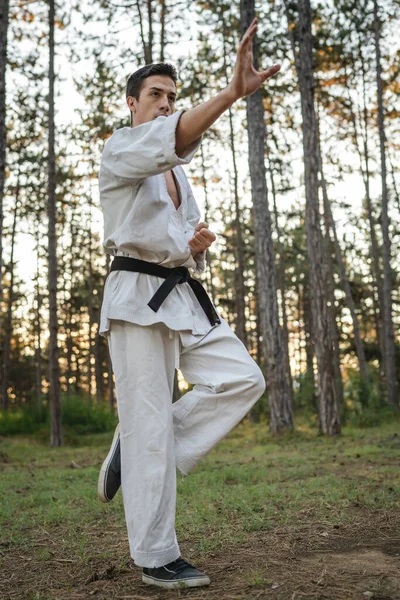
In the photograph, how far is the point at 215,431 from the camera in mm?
3098

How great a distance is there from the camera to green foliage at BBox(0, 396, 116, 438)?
15.7 metres

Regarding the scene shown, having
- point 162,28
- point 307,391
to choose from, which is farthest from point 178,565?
point 307,391

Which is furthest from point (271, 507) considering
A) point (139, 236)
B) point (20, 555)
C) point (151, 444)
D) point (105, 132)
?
point (105, 132)

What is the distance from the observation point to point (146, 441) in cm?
293

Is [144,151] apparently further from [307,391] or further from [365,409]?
[307,391]

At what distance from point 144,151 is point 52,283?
36.7 ft

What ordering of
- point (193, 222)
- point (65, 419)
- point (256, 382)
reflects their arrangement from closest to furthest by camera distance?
1. point (256, 382)
2. point (193, 222)
3. point (65, 419)

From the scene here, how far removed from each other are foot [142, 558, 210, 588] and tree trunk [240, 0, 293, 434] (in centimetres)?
953

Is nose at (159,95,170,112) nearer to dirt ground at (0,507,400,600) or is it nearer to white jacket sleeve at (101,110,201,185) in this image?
Answer: white jacket sleeve at (101,110,201,185)

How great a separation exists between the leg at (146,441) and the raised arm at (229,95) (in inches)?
37.3

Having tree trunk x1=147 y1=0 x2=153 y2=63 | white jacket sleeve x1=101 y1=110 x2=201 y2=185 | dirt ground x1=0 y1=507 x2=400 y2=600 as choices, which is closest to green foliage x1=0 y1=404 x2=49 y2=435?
tree trunk x1=147 y1=0 x2=153 y2=63

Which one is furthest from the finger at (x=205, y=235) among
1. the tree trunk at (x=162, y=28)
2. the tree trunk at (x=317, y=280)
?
the tree trunk at (x=162, y=28)

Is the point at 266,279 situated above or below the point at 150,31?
below

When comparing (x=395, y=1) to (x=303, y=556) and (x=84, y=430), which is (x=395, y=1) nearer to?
(x=84, y=430)
